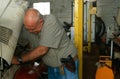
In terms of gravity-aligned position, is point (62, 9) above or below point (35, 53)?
above

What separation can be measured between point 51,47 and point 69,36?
3.12 metres

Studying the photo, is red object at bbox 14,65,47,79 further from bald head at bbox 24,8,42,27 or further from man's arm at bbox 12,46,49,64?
bald head at bbox 24,8,42,27

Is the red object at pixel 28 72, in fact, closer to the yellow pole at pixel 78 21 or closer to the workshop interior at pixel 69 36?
the workshop interior at pixel 69 36

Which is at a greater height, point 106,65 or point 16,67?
point 16,67

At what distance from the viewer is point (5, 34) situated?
6.48ft

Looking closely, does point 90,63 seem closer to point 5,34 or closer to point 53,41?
point 53,41

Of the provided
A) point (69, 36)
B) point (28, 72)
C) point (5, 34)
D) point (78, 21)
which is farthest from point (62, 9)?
point (5, 34)

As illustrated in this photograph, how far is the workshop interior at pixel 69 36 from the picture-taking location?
2047mm

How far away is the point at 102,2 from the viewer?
9477 mm

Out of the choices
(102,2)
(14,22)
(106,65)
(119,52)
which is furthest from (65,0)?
(14,22)

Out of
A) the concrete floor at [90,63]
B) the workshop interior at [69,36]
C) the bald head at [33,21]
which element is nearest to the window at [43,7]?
the workshop interior at [69,36]

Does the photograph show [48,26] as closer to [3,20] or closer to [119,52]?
[3,20]

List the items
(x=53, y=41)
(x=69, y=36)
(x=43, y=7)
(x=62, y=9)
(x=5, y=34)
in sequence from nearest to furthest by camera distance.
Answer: (x=5, y=34) → (x=53, y=41) → (x=69, y=36) → (x=43, y=7) → (x=62, y=9)

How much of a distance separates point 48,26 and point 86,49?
546cm
